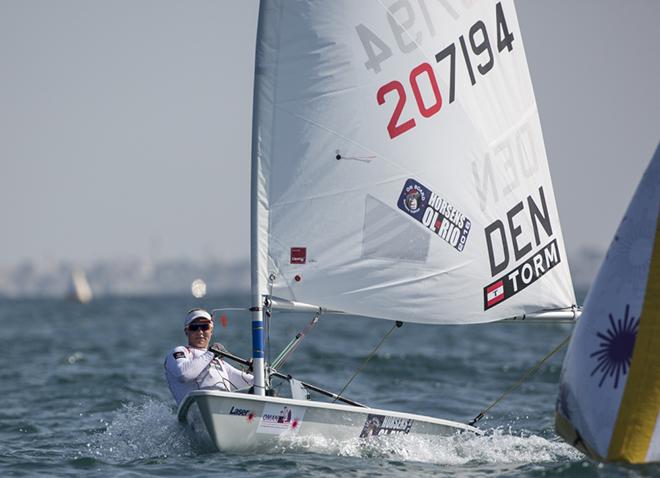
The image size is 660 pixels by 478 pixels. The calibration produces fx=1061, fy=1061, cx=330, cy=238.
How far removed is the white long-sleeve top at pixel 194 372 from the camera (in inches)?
334

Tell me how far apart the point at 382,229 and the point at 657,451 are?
267cm

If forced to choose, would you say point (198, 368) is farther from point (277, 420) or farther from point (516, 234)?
point (516, 234)

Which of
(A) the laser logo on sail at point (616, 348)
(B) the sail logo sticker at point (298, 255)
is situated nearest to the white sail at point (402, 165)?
(B) the sail logo sticker at point (298, 255)

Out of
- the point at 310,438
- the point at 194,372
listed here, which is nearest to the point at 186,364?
the point at 194,372

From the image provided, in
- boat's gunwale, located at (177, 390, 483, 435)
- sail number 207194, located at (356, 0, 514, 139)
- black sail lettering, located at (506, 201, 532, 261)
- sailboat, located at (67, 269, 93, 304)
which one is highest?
sailboat, located at (67, 269, 93, 304)

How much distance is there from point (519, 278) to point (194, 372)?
2.80m

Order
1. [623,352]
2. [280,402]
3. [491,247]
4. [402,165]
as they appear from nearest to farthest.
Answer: [623,352] < [280,402] < [402,165] < [491,247]

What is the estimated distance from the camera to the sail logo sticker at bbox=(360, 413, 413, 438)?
8.39 m

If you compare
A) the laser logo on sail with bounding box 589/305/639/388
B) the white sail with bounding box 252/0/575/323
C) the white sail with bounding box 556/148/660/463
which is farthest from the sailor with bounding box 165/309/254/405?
the laser logo on sail with bounding box 589/305/639/388

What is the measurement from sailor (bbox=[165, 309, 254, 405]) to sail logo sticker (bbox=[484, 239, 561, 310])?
2.13m

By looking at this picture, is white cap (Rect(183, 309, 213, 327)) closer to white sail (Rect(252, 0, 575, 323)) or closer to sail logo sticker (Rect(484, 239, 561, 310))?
white sail (Rect(252, 0, 575, 323))

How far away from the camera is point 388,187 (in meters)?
8.54

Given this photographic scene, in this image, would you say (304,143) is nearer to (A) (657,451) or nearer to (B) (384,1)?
(B) (384,1)

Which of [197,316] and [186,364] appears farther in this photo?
[197,316]
